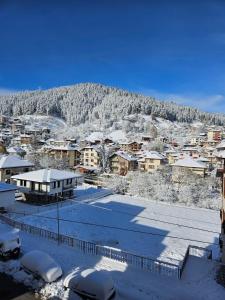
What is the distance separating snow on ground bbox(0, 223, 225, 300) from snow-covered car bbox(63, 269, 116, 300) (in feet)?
1.36

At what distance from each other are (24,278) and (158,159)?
58.1 meters

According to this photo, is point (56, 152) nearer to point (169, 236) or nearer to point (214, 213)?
point (214, 213)

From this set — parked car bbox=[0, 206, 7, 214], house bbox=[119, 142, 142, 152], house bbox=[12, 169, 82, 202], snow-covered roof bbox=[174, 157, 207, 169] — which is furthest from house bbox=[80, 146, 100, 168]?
parked car bbox=[0, 206, 7, 214]

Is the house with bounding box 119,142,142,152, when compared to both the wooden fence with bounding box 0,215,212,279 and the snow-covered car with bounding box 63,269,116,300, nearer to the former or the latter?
the wooden fence with bounding box 0,215,212,279

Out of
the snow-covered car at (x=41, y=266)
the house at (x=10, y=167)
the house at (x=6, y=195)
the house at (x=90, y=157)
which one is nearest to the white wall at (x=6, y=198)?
the house at (x=6, y=195)

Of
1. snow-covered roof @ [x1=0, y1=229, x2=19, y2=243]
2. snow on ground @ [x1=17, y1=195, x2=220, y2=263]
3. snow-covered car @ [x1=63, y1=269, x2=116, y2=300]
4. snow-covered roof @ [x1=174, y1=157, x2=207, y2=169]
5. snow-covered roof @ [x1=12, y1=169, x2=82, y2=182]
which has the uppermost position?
snow-covered roof @ [x1=174, y1=157, x2=207, y2=169]

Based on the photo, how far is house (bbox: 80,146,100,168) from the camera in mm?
78938

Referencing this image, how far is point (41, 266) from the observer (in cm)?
1302

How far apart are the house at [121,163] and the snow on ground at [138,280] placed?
54.4m

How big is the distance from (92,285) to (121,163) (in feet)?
197

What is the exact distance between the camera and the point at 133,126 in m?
167

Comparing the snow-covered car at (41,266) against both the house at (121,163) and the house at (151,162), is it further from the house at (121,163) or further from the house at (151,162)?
the house at (121,163)

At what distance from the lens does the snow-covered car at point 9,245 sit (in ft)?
48.9

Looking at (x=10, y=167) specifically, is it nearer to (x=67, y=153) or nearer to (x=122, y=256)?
(x=122, y=256)
